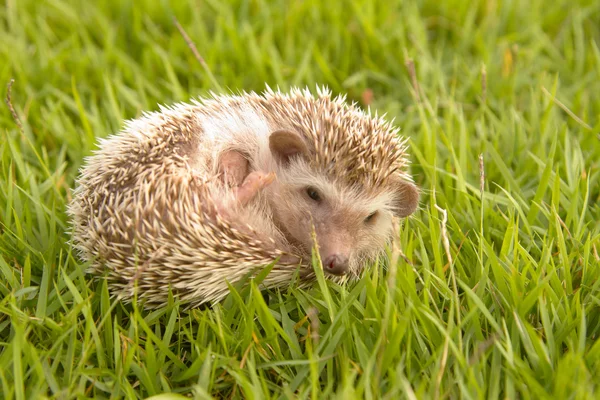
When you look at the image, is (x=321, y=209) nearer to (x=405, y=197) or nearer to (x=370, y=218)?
(x=370, y=218)

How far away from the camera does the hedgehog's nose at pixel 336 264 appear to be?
9.92ft

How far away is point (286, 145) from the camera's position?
10.8 ft

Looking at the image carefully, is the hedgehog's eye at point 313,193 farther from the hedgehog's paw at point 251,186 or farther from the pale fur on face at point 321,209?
the hedgehog's paw at point 251,186

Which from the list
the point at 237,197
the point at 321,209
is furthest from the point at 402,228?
the point at 237,197

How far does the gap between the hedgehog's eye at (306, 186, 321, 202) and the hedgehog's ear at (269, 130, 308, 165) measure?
167 millimetres

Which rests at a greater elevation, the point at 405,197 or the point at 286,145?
the point at 286,145

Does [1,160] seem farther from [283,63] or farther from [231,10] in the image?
[231,10]

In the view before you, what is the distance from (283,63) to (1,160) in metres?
2.24

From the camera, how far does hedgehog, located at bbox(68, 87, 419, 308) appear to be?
116 inches

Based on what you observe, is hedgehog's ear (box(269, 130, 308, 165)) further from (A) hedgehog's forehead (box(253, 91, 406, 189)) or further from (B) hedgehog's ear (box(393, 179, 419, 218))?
(B) hedgehog's ear (box(393, 179, 419, 218))

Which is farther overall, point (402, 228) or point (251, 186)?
point (402, 228)

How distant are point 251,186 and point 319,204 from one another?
359mm

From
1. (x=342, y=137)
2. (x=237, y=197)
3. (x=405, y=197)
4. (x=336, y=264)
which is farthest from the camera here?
(x=405, y=197)

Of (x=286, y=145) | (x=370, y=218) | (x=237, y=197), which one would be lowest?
(x=370, y=218)
